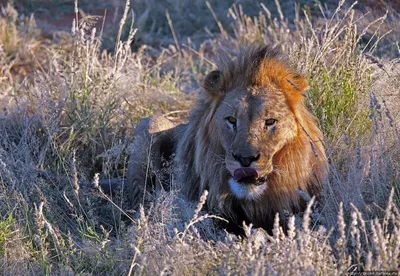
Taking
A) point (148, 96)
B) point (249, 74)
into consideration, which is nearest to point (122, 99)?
point (148, 96)

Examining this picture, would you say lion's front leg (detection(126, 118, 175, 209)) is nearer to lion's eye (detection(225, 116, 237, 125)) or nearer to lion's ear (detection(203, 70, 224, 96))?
lion's ear (detection(203, 70, 224, 96))

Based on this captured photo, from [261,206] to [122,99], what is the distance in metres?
2.57

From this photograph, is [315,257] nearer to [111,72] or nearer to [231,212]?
[231,212]

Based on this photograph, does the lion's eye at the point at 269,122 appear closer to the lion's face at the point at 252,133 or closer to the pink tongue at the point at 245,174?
the lion's face at the point at 252,133

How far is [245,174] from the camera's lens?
4.18 meters

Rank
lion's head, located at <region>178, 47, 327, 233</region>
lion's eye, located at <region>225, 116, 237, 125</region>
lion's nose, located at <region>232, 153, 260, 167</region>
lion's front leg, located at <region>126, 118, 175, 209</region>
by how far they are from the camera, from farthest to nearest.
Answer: lion's front leg, located at <region>126, 118, 175, 209</region>, lion's eye, located at <region>225, 116, 237, 125</region>, lion's head, located at <region>178, 47, 327, 233</region>, lion's nose, located at <region>232, 153, 260, 167</region>

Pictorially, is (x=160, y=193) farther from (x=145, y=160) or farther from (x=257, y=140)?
(x=145, y=160)

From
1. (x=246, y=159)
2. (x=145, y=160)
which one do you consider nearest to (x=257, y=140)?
(x=246, y=159)

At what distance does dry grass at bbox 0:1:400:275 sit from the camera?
3.39 m

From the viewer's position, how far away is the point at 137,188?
18.1 ft

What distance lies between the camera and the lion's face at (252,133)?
417 cm

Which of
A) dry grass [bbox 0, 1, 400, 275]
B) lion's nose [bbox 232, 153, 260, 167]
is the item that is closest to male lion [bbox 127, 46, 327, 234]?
lion's nose [bbox 232, 153, 260, 167]

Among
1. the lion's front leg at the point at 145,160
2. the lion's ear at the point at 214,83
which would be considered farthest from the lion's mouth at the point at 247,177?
the lion's front leg at the point at 145,160

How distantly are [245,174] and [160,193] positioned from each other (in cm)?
66
